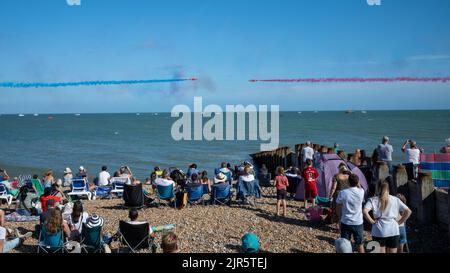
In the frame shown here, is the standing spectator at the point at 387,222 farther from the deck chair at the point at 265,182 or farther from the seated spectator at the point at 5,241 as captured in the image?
the deck chair at the point at 265,182

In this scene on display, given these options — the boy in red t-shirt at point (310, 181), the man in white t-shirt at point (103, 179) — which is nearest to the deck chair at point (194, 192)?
the boy in red t-shirt at point (310, 181)

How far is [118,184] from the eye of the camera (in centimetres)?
1315

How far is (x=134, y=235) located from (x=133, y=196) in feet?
11.9

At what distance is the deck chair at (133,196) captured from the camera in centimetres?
1045

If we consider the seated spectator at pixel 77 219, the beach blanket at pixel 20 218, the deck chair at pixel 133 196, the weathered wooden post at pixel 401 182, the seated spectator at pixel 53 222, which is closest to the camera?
the seated spectator at pixel 53 222

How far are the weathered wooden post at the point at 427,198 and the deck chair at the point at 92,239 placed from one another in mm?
6530

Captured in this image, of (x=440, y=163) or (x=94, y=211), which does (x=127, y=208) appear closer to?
(x=94, y=211)

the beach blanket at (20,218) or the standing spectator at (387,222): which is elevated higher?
the standing spectator at (387,222)

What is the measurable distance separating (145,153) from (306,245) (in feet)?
105

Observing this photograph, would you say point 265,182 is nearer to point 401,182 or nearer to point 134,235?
point 401,182

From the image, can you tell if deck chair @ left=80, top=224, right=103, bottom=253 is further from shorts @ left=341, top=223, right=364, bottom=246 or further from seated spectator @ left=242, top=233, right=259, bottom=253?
shorts @ left=341, top=223, right=364, bottom=246

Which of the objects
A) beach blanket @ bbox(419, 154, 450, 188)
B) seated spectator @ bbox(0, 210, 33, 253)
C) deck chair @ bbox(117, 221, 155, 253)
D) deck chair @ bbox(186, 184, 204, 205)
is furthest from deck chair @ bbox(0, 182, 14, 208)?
beach blanket @ bbox(419, 154, 450, 188)

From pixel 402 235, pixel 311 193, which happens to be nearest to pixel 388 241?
pixel 402 235

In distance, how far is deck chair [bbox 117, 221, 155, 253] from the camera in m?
6.91
